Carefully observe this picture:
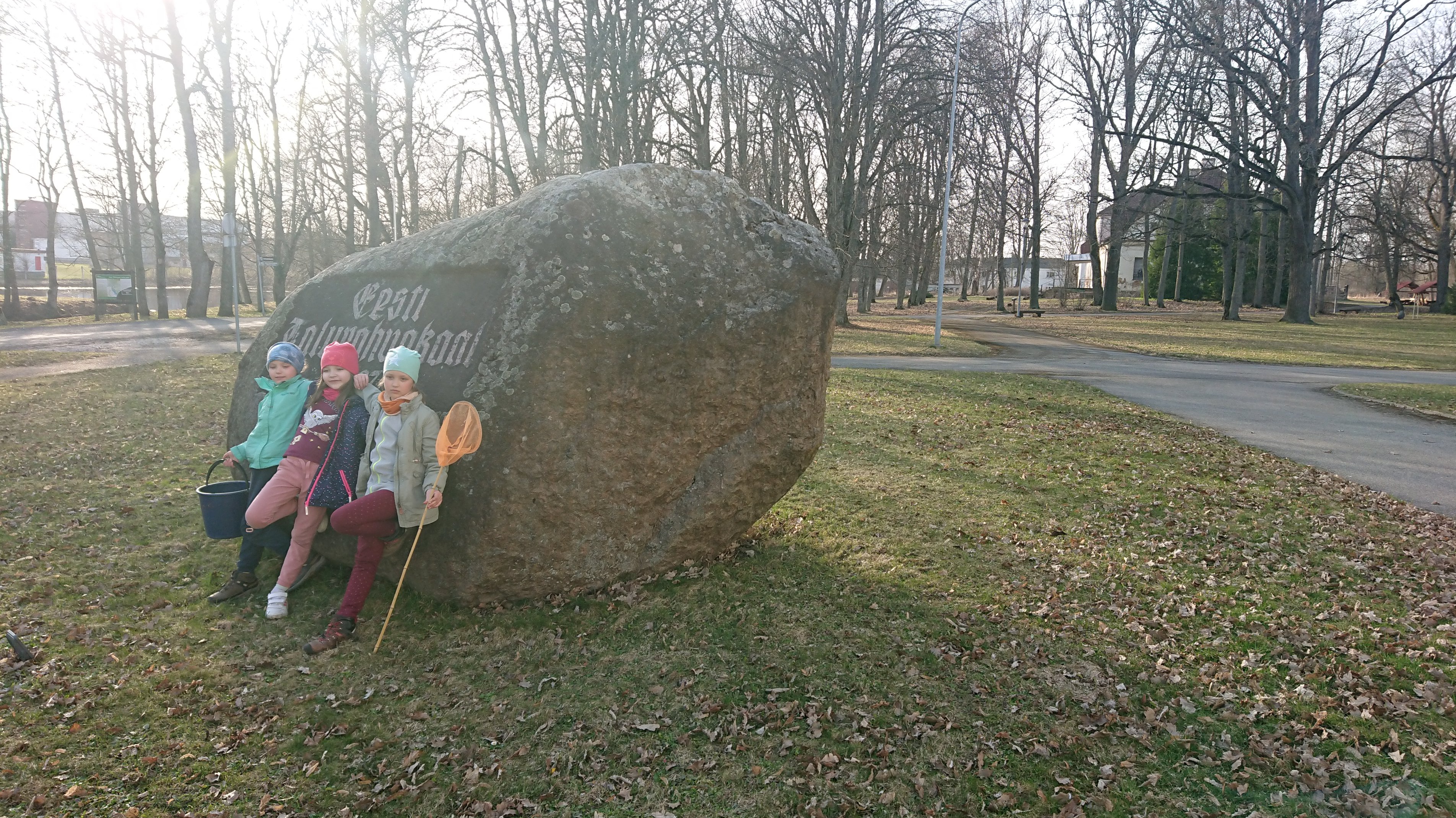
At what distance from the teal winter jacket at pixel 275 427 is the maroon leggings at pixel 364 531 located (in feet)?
2.66

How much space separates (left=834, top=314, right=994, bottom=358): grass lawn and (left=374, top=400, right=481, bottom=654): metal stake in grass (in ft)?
47.3

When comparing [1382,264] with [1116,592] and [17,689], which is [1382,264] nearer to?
[1116,592]

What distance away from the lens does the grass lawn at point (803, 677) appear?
3.20m

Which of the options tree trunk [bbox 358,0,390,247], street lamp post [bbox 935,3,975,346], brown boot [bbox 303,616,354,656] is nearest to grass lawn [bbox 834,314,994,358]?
street lamp post [bbox 935,3,975,346]

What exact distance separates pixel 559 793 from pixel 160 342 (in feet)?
68.3

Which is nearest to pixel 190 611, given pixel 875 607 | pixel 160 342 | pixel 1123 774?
pixel 875 607

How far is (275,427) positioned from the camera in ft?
16.0

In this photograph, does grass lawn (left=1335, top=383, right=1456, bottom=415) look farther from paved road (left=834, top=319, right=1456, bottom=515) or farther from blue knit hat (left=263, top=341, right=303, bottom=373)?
blue knit hat (left=263, top=341, right=303, bottom=373)

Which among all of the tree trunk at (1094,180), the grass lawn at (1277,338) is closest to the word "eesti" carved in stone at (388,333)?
the grass lawn at (1277,338)

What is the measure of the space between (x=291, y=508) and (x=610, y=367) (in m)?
2.08

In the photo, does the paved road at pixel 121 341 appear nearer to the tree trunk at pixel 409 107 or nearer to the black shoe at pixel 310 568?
the tree trunk at pixel 409 107

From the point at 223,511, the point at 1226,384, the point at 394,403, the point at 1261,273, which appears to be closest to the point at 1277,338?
the point at 1226,384

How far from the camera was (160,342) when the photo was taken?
19.2 meters

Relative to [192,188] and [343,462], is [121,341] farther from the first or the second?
[343,462]
